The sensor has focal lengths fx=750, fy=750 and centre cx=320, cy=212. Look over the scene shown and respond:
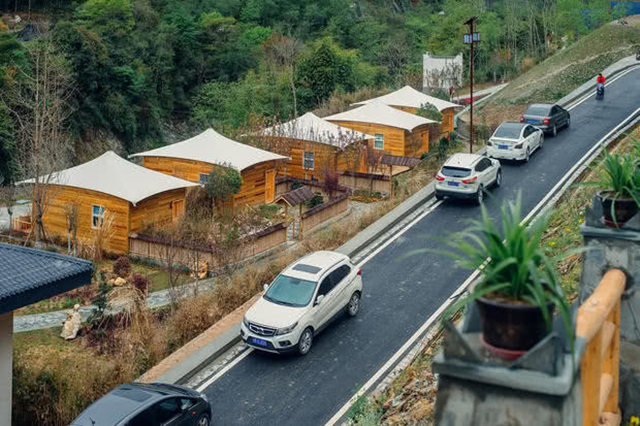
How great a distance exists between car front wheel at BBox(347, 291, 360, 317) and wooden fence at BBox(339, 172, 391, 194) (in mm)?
16377

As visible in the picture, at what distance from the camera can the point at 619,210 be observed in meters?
5.50

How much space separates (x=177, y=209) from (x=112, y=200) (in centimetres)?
312

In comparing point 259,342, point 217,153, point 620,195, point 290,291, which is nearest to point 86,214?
point 217,153

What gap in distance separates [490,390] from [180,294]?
19.7 meters

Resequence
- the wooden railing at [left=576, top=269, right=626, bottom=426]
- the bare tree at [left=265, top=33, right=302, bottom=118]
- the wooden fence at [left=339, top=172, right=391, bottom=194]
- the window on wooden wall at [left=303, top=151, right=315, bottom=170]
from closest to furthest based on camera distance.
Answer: the wooden railing at [left=576, top=269, right=626, bottom=426]
the wooden fence at [left=339, top=172, right=391, bottom=194]
the window on wooden wall at [left=303, top=151, right=315, bottom=170]
the bare tree at [left=265, top=33, right=302, bottom=118]

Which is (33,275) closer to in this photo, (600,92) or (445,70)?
(600,92)

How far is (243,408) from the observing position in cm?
1589

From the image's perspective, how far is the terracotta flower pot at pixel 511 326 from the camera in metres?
3.56

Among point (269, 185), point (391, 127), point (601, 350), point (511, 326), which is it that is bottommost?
point (269, 185)

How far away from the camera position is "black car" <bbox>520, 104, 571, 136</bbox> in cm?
3762

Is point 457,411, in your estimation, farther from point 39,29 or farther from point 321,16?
point 321,16

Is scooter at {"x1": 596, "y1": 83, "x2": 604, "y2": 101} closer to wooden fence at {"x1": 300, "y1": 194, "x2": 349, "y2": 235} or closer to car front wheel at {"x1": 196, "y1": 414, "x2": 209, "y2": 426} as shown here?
wooden fence at {"x1": 300, "y1": 194, "x2": 349, "y2": 235}

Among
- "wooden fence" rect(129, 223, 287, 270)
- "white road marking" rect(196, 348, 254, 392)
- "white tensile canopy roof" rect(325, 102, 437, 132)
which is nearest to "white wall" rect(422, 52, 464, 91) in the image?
"white tensile canopy roof" rect(325, 102, 437, 132)

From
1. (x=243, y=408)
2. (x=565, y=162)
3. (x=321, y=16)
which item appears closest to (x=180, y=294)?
(x=243, y=408)
